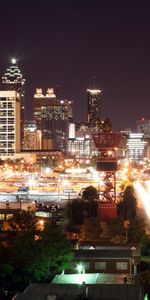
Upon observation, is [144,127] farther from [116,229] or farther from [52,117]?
[116,229]

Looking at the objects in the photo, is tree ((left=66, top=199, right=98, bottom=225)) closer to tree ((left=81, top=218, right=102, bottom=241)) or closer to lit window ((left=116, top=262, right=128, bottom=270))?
tree ((left=81, top=218, right=102, bottom=241))

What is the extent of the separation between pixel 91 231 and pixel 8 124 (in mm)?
52573

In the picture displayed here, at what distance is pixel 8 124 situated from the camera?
67625mm

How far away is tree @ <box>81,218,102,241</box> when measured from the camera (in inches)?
616

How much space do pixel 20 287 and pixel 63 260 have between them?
1.04 m

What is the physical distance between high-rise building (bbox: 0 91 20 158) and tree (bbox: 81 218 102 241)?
5151 cm

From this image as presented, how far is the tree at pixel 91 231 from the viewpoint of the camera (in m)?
15.7

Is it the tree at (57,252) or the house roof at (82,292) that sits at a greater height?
the tree at (57,252)

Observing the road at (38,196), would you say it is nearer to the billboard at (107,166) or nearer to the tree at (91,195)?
the tree at (91,195)

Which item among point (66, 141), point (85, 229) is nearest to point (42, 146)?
point (66, 141)

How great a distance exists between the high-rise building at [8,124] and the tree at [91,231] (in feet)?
169

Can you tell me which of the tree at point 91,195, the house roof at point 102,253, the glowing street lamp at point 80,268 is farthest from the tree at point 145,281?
the tree at point 91,195

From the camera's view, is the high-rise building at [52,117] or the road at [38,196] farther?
the high-rise building at [52,117]

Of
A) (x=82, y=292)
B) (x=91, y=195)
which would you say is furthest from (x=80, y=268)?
(x=91, y=195)
